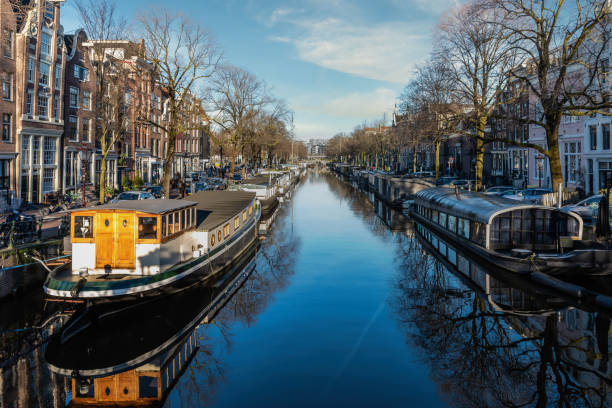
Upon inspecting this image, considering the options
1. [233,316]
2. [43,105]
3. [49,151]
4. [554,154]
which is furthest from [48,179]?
[554,154]

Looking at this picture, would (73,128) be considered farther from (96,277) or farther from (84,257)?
(96,277)

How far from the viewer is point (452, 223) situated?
27734 mm

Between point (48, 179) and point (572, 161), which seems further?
point (572, 161)

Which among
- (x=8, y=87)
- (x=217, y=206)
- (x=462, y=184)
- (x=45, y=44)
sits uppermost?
(x=45, y=44)

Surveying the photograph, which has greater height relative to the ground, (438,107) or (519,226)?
(438,107)

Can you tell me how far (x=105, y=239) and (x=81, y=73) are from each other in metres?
33.8

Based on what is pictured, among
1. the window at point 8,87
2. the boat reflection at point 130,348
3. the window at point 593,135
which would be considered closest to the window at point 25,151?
the window at point 8,87

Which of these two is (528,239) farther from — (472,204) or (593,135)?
(593,135)

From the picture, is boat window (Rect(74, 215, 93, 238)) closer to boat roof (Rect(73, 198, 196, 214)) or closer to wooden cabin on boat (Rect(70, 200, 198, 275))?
wooden cabin on boat (Rect(70, 200, 198, 275))

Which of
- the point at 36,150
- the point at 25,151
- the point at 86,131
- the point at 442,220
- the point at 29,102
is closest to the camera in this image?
the point at 442,220

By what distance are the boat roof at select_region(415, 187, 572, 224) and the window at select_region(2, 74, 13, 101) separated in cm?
3208

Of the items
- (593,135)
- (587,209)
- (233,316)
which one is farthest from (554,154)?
(233,316)

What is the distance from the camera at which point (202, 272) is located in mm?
18797

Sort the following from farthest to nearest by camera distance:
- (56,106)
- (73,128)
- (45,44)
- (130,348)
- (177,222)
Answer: (73,128) → (56,106) → (45,44) → (177,222) → (130,348)
